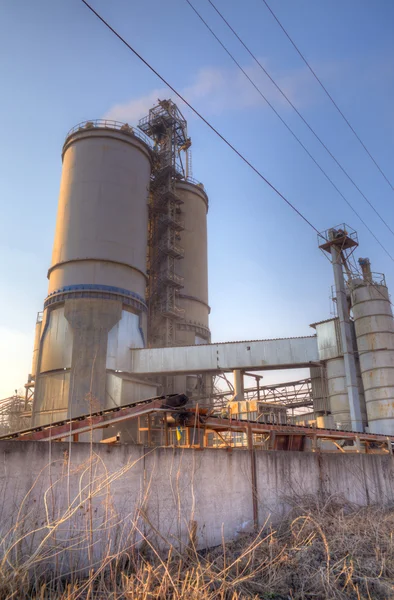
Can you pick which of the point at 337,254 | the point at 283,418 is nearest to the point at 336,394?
the point at 283,418

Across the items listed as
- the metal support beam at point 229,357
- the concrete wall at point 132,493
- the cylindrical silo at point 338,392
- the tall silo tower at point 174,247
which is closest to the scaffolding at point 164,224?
the tall silo tower at point 174,247

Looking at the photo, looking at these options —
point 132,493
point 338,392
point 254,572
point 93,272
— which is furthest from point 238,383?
point 254,572

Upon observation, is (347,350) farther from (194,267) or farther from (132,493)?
(132,493)

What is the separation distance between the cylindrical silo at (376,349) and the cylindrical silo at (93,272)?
14.7 meters

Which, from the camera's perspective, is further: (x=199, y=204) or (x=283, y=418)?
(x=199, y=204)

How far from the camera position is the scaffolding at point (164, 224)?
116ft

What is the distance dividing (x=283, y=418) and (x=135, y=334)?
1131cm

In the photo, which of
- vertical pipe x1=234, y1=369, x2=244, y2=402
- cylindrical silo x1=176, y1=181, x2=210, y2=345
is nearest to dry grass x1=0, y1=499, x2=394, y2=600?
vertical pipe x1=234, y1=369, x2=244, y2=402

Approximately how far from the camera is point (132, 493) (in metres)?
8.34

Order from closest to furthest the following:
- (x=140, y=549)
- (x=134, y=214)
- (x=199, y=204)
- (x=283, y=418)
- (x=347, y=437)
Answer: (x=140, y=549) → (x=347, y=437) → (x=283, y=418) → (x=134, y=214) → (x=199, y=204)

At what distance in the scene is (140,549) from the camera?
781 cm

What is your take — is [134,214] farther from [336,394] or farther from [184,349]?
[336,394]

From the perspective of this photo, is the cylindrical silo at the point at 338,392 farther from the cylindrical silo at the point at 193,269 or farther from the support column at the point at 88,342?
the support column at the point at 88,342

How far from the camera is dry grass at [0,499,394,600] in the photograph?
5.22 metres
